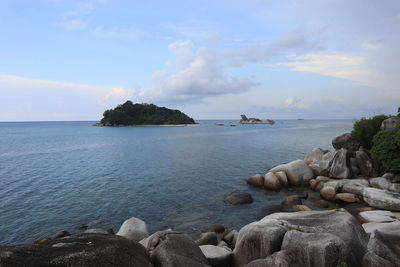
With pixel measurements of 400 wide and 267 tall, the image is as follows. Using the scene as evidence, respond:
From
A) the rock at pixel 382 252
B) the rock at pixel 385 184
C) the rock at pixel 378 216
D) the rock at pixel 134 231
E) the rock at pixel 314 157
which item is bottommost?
the rock at pixel 378 216

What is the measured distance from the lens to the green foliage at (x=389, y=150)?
79.3 ft

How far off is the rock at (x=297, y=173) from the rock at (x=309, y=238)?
1593cm

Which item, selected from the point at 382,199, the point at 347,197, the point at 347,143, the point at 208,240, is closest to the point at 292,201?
the point at 347,197

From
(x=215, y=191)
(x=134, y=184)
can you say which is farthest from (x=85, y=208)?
(x=215, y=191)

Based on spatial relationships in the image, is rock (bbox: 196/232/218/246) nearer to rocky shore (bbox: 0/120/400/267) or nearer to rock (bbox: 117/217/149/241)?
rocky shore (bbox: 0/120/400/267)

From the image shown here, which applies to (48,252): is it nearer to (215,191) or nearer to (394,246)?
(394,246)

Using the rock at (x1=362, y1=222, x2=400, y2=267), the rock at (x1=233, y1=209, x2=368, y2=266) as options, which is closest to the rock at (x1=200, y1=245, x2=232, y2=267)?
the rock at (x1=233, y1=209, x2=368, y2=266)

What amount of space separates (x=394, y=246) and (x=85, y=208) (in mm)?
21906

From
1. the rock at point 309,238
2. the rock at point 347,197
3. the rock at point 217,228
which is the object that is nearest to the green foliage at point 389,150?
the rock at point 347,197

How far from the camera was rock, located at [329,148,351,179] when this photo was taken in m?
27.8

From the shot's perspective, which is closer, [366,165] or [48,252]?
[48,252]

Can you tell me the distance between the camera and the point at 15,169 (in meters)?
40.4

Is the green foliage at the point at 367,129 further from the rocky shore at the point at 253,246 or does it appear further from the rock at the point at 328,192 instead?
the rocky shore at the point at 253,246

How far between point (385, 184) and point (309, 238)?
1835 cm
